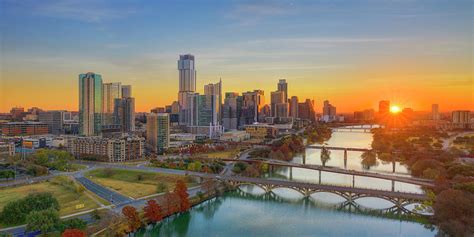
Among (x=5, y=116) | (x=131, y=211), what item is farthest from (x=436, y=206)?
(x=5, y=116)

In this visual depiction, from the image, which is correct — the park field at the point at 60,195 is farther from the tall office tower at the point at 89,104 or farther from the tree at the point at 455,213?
the tall office tower at the point at 89,104

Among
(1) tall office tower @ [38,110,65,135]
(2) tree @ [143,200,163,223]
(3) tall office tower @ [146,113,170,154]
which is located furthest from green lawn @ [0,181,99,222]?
(1) tall office tower @ [38,110,65,135]

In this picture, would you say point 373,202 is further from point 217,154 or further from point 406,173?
point 217,154

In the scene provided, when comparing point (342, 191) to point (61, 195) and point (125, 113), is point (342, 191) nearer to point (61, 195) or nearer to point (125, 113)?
point (61, 195)

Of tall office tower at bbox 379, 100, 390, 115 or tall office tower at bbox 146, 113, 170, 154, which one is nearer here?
tall office tower at bbox 146, 113, 170, 154

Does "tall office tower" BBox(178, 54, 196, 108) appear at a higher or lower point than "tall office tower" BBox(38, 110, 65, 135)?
higher

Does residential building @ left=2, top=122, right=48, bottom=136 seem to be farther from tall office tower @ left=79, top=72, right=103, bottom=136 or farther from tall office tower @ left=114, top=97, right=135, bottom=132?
tall office tower @ left=114, top=97, right=135, bottom=132
